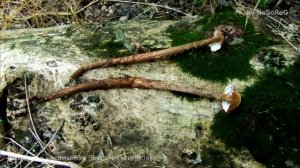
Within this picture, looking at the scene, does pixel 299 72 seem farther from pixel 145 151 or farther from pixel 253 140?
pixel 145 151

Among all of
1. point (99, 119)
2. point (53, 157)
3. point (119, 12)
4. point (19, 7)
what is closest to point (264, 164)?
point (99, 119)

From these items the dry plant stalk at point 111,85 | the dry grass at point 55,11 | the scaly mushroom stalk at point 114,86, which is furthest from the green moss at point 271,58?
the dry grass at point 55,11

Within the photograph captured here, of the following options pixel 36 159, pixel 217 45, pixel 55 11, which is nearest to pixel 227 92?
pixel 217 45

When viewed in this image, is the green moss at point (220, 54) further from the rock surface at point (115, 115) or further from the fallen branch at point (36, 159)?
the fallen branch at point (36, 159)

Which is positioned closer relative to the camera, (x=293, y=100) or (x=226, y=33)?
(x=293, y=100)

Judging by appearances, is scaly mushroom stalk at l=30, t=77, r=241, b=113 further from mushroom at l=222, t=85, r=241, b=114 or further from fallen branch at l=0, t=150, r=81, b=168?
fallen branch at l=0, t=150, r=81, b=168

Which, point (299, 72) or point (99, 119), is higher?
point (299, 72)
